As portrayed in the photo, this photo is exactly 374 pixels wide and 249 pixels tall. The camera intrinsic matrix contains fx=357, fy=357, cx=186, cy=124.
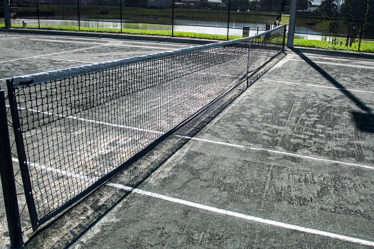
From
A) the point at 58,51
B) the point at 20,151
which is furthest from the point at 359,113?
the point at 58,51

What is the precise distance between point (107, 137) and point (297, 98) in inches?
261

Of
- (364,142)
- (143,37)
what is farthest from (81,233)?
(143,37)

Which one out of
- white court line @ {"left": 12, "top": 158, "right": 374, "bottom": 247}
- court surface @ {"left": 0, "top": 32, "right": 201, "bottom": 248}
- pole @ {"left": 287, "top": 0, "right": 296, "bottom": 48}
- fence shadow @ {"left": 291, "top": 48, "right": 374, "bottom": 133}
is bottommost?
white court line @ {"left": 12, "top": 158, "right": 374, "bottom": 247}

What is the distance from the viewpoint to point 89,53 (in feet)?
62.1

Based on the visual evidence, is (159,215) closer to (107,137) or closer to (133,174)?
(133,174)

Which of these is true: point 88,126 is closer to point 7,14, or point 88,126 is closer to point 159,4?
point 7,14

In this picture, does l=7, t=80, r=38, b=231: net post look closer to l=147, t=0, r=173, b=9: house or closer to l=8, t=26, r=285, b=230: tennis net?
l=8, t=26, r=285, b=230: tennis net

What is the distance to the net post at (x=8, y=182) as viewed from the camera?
3729 mm

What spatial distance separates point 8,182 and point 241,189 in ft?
10.8

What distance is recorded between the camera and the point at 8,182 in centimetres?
389

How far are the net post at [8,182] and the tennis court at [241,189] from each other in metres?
0.26

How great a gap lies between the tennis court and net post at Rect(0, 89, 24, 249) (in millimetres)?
255

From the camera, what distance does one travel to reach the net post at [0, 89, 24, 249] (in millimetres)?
3729

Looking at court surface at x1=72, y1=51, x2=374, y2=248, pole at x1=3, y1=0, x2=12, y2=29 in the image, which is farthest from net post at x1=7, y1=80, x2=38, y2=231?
pole at x1=3, y1=0, x2=12, y2=29
